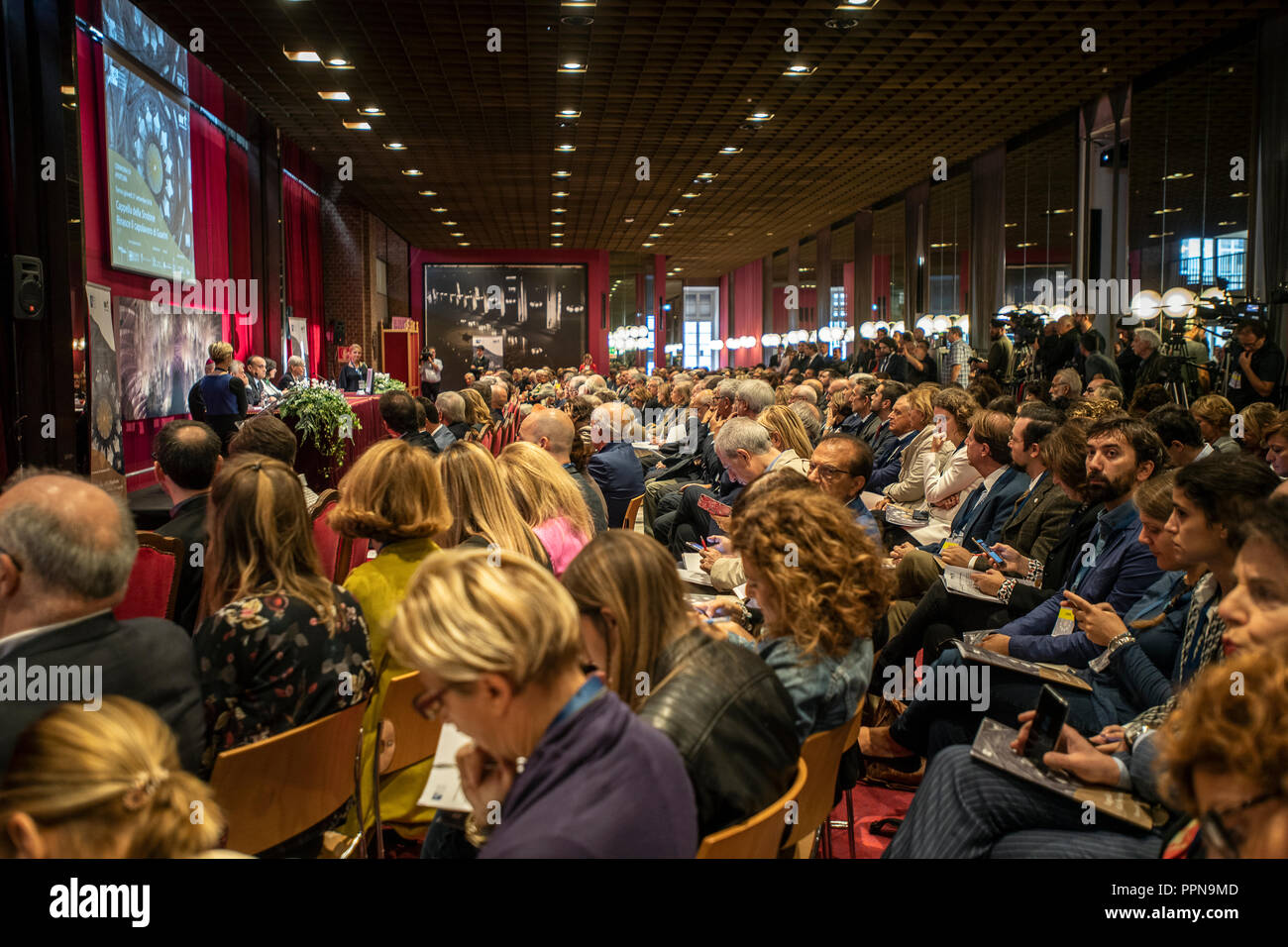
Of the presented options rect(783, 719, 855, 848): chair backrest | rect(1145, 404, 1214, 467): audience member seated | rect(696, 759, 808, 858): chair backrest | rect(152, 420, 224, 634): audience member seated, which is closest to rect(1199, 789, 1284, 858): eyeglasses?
rect(696, 759, 808, 858): chair backrest

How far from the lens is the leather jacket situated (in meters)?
1.64

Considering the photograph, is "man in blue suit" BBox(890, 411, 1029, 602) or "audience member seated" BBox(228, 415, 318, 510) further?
"man in blue suit" BBox(890, 411, 1029, 602)

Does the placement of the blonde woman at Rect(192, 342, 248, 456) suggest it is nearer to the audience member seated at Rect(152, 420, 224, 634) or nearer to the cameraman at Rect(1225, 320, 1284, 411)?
the audience member seated at Rect(152, 420, 224, 634)

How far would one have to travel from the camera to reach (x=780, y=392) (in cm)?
952

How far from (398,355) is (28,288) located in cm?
1451

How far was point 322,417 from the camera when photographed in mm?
6590

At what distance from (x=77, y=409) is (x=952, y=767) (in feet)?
18.7

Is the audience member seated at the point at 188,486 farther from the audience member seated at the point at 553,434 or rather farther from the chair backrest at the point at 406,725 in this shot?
the audience member seated at the point at 553,434

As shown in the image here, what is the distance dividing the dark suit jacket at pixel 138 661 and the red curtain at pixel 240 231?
1131 cm

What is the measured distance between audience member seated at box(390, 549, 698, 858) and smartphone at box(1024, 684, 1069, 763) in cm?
124

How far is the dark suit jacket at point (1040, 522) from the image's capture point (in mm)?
4105

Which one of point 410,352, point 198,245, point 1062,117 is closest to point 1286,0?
point 1062,117

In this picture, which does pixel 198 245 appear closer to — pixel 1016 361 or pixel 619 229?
pixel 1016 361

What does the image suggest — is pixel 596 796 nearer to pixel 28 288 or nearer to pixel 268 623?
pixel 268 623
